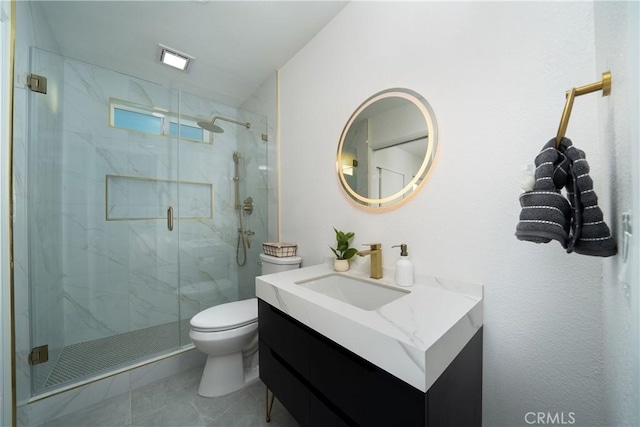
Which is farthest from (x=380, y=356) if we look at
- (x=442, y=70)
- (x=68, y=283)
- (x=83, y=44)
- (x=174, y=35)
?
(x=83, y=44)

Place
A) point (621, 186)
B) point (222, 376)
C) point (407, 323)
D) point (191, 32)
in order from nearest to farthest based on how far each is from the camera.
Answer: point (621, 186)
point (407, 323)
point (222, 376)
point (191, 32)

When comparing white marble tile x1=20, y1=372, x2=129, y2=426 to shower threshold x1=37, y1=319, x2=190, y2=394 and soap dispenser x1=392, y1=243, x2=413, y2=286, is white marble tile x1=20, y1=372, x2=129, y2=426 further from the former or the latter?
soap dispenser x1=392, y1=243, x2=413, y2=286

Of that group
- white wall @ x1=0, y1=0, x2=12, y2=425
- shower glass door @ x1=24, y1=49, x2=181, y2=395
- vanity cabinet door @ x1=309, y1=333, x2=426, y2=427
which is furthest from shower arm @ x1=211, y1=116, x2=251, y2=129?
vanity cabinet door @ x1=309, y1=333, x2=426, y2=427

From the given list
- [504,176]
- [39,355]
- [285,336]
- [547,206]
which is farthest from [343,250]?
[39,355]

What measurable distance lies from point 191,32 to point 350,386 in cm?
221

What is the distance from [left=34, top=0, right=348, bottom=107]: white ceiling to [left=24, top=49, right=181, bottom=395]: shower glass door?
0.59 feet

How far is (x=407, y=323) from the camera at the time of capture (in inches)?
25.8

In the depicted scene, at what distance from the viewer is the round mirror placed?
3.43ft

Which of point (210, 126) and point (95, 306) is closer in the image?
point (95, 306)

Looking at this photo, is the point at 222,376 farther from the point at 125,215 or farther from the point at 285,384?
the point at 125,215

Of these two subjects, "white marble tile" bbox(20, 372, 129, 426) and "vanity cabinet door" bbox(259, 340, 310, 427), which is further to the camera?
"white marble tile" bbox(20, 372, 129, 426)

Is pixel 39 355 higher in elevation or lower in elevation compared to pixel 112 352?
higher

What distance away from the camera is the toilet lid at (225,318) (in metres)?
1.32

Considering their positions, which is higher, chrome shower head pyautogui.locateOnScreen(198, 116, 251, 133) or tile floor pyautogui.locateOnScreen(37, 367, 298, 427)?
chrome shower head pyautogui.locateOnScreen(198, 116, 251, 133)
